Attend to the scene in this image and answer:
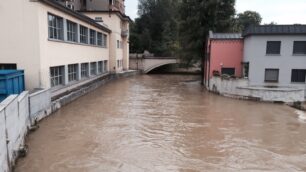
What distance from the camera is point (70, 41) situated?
2172 centimetres

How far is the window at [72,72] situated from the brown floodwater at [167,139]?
4137 millimetres

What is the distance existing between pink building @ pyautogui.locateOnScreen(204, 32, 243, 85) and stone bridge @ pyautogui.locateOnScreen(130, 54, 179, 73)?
22.4 metres

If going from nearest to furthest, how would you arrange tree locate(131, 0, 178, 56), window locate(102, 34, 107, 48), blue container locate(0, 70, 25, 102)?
blue container locate(0, 70, 25, 102) → window locate(102, 34, 107, 48) → tree locate(131, 0, 178, 56)

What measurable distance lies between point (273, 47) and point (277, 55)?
2.30ft

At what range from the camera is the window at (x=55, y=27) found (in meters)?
18.2

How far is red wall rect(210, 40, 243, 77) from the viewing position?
26.3 meters

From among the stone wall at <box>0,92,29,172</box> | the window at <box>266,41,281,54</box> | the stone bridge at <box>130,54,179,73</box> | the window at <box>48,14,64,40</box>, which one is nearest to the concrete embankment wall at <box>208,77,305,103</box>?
the window at <box>266,41,281,54</box>

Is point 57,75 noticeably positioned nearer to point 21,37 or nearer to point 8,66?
point 8,66

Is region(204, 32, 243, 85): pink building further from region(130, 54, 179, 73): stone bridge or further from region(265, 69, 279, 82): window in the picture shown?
region(130, 54, 179, 73): stone bridge

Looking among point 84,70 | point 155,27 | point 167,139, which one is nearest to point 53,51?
point 84,70

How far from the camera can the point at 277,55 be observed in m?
22.9

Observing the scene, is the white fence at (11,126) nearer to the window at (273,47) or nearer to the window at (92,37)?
the window at (92,37)

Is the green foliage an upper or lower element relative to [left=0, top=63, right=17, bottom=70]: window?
upper

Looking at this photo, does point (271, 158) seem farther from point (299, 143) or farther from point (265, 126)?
point (265, 126)
